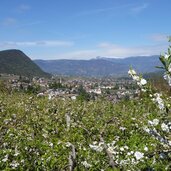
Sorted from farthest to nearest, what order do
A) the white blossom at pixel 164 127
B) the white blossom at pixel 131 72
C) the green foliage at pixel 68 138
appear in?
1. the green foliage at pixel 68 138
2. the white blossom at pixel 131 72
3. the white blossom at pixel 164 127

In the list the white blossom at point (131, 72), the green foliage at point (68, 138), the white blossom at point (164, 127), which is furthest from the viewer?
the green foliage at point (68, 138)

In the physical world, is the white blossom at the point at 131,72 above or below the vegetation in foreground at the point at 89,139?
above

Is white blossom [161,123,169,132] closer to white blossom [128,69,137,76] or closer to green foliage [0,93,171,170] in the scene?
green foliage [0,93,171,170]

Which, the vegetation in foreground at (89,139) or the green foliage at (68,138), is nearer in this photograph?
the vegetation in foreground at (89,139)

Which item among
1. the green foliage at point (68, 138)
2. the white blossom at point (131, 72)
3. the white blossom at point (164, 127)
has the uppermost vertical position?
the white blossom at point (131, 72)

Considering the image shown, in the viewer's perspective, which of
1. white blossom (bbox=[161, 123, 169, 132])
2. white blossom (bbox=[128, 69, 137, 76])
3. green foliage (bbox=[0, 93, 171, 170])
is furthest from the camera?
green foliage (bbox=[0, 93, 171, 170])

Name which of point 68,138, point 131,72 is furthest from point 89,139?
point 131,72

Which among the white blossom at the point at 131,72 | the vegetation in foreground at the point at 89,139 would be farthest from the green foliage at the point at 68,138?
the white blossom at the point at 131,72

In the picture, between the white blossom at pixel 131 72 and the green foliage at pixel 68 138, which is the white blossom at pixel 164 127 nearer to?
the green foliage at pixel 68 138

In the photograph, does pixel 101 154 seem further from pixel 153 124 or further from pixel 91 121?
pixel 91 121

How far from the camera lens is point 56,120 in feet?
68.1

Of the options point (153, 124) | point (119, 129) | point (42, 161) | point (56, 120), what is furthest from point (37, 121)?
point (153, 124)

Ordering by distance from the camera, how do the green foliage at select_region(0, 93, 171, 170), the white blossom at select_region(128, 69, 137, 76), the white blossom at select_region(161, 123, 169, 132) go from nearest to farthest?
1. the white blossom at select_region(161, 123, 169, 132)
2. the white blossom at select_region(128, 69, 137, 76)
3. the green foliage at select_region(0, 93, 171, 170)

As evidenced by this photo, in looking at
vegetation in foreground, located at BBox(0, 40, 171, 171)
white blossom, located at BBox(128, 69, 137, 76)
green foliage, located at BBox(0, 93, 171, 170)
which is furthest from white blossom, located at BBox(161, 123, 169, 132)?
white blossom, located at BBox(128, 69, 137, 76)
